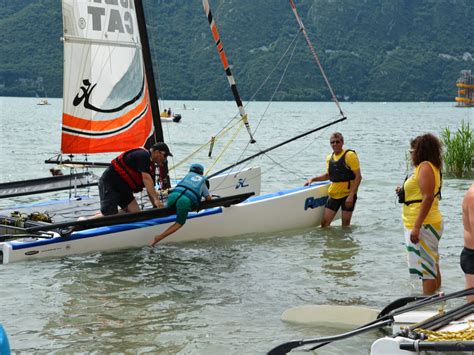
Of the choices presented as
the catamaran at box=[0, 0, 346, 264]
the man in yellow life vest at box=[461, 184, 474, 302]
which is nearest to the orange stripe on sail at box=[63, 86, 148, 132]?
the catamaran at box=[0, 0, 346, 264]

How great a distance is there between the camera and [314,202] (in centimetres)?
1152

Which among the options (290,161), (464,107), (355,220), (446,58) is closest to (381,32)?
(446,58)

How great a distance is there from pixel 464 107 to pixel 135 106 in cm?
11215

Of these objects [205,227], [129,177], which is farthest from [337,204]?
[129,177]

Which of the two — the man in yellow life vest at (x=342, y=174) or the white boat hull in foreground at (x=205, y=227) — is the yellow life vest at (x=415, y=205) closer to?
the man in yellow life vest at (x=342, y=174)

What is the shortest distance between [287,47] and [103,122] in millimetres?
70699

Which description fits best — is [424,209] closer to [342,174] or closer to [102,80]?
[342,174]

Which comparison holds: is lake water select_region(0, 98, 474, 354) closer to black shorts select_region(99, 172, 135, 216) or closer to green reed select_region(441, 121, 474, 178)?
black shorts select_region(99, 172, 135, 216)

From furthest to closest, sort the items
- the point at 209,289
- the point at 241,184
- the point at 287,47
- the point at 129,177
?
1. the point at 287,47
2. the point at 241,184
3. the point at 129,177
4. the point at 209,289

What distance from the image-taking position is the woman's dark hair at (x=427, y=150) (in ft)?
21.2

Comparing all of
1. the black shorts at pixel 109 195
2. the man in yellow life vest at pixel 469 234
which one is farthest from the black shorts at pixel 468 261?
the black shorts at pixel 109 195

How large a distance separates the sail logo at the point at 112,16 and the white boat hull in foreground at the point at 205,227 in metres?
2.92

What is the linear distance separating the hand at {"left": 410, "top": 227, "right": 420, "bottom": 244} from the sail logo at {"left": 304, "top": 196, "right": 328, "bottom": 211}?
491 cm

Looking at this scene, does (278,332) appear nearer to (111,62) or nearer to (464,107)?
(111,62)
